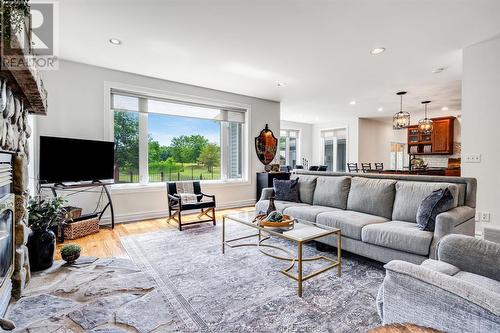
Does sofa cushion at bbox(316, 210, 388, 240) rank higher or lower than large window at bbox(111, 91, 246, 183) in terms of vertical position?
lower

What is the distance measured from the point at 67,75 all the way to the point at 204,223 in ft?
10.6

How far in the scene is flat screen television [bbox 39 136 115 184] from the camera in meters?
3.48

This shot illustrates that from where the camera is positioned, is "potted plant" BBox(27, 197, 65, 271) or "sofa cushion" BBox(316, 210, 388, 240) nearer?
"potted plant" BBox(27, 197, 65, 271)

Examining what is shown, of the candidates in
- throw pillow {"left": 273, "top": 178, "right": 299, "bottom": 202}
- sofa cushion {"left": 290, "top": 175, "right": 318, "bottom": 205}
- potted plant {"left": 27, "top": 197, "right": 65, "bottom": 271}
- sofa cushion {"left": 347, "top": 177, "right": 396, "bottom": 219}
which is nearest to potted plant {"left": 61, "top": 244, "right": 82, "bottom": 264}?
potted plant {"left": 27, "top": 197, "right": 65, "bottom": 271}

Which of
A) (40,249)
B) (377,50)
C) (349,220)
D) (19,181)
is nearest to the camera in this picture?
(19,181)

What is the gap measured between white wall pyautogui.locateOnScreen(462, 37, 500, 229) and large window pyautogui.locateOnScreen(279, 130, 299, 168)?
251 inches

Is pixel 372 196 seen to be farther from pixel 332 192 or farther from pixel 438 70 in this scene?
pixel 438 70

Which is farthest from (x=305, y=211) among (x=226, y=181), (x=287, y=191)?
(x=226, y=181)

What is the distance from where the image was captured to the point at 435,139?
8.00m

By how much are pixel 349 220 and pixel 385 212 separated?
549 mm

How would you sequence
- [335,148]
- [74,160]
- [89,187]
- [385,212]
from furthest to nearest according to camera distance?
[335,148] < [89,187] < [74,160] < [385,212]

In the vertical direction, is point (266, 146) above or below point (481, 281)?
above

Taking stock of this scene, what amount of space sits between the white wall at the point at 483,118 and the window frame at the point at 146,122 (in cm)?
402

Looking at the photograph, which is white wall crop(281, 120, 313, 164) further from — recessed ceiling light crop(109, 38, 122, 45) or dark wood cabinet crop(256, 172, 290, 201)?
recessed ceiling light crop(109, 38, 122, 45)
